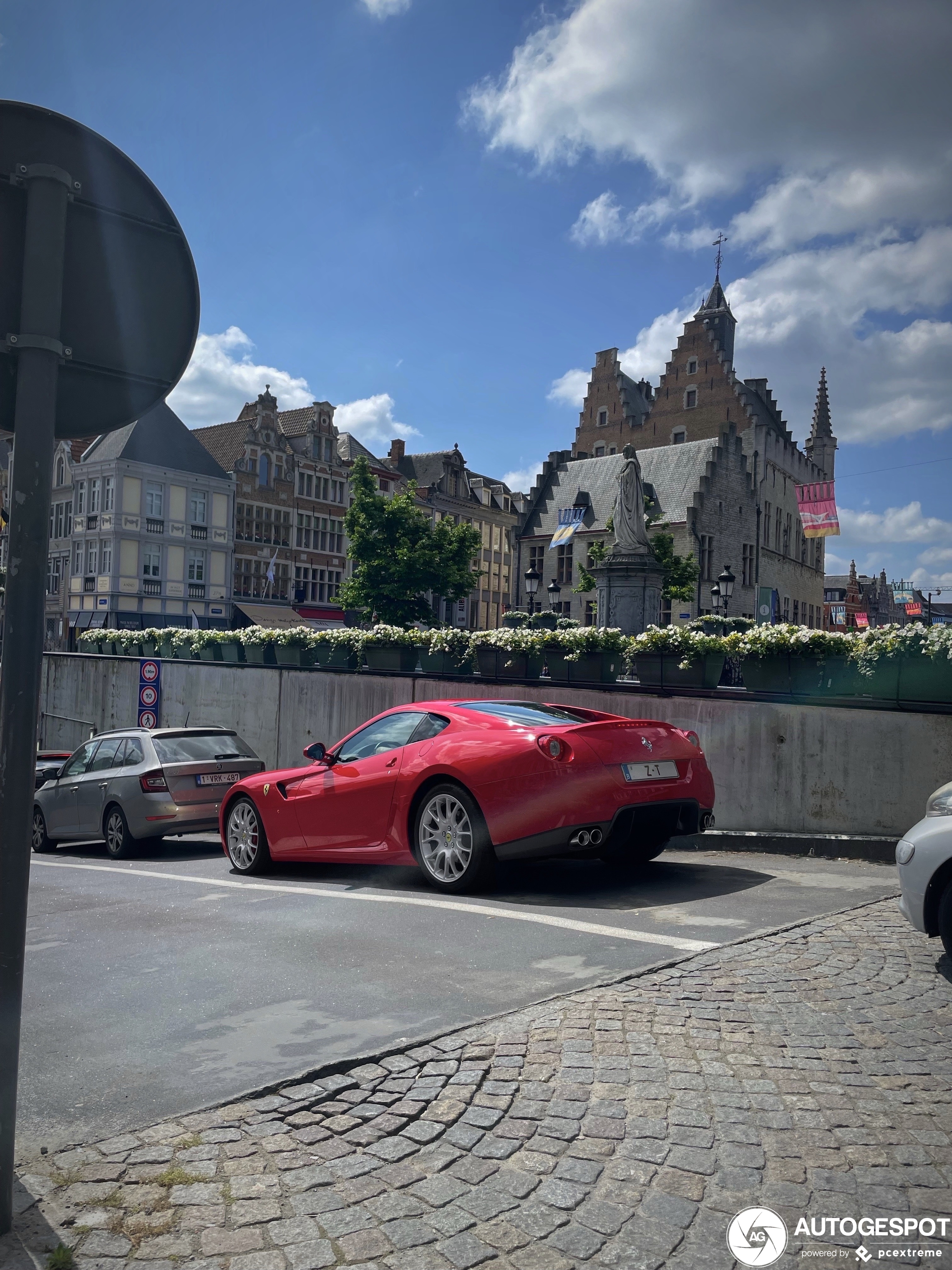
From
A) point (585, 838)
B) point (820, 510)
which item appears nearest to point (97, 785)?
point (585, 838)

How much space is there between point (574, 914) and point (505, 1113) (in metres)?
3.02

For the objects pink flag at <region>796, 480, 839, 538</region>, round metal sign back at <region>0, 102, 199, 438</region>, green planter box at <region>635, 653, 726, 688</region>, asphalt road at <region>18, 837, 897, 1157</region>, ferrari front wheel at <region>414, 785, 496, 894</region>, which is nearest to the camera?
round metal sign back at <region>0, 102, 199, 438</region>

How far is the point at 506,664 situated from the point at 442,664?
1.83m

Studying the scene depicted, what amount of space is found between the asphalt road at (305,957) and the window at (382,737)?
987 mm

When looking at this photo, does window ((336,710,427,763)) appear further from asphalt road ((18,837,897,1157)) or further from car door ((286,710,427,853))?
asphalt road ((18,837,897,1157))

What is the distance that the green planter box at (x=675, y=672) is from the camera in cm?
1180

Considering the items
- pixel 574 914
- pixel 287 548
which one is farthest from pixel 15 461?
pixel 287 548

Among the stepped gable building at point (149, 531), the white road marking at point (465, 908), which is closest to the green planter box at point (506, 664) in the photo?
the white road marking at point (465, 908)

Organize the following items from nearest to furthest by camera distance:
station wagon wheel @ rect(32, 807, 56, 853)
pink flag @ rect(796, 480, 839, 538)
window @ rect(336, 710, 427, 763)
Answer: window @ rect(336, 710, 427, 763) → station wagon wheel @ rect(32, 807, 56, 853) → pink flag @ rect(796, 480, 839, 538)

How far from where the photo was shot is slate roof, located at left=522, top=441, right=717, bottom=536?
61094 millimetres

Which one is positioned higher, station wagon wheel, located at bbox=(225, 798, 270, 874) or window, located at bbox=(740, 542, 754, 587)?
window, located at bbox=(740, 542, 754, 587)

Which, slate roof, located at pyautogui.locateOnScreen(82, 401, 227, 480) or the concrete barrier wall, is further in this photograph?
slate roof, located at pyautogui.locateOnScreen(82, 401, 227, 480)

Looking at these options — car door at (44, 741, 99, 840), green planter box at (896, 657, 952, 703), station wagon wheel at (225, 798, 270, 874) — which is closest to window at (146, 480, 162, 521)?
car door at (44, 741, 99, 840)

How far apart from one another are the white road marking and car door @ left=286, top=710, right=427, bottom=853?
43 cm
